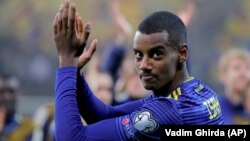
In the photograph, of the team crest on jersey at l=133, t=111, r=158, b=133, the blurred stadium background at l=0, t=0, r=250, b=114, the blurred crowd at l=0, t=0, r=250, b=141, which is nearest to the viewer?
the team crest on jersey at l=133, t=111, r=158, b=133

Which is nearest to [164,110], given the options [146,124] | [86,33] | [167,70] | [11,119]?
[146,124]

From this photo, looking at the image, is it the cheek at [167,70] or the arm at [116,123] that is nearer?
the arm at [116,123]

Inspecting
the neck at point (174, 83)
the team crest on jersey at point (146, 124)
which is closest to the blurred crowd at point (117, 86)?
the neck at point (174, 83)

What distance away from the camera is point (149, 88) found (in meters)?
3.17

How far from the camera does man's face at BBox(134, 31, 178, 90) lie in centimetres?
312

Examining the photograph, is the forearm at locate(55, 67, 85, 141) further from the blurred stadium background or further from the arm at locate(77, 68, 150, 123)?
the blurred stadium background

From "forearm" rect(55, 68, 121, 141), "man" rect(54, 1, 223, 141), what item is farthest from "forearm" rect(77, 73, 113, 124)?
"forearm" rect(55, 68, 121, 141)

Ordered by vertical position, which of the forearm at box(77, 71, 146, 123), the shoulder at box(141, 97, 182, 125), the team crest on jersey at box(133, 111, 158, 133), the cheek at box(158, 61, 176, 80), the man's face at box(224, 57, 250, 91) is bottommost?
the team crest on jersey at box(133, 111, 158, 133)

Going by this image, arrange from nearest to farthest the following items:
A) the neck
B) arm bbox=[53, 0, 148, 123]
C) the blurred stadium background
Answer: arm bbox=[53, 0, 148, 123] → the neck → the blurred stadium background

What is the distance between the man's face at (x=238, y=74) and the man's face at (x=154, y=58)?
187 inches

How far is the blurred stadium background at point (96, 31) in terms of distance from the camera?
8648mm

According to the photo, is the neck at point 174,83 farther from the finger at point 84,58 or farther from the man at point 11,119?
the man at point 11,119

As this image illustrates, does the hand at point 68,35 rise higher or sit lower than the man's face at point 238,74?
lower

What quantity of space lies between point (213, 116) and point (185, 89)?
197 mm
